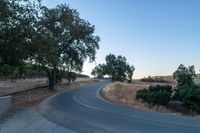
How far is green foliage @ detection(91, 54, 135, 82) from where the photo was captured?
13275 centimetres

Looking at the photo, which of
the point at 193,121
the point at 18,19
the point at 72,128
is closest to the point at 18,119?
the point at 72,128

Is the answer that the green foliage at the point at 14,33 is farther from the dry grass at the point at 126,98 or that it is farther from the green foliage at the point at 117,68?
the green foliage at the point at 117,68

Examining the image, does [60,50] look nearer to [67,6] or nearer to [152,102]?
[67,6]

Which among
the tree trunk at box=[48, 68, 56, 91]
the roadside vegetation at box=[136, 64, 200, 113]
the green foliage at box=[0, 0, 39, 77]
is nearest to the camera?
the green foliage at box=[0, 0, 39, 77]

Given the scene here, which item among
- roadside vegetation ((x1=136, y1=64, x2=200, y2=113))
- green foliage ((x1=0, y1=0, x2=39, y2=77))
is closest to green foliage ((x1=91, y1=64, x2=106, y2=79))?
roadside vegetation ((x1=136, y1=64, x2=200, y2=113))

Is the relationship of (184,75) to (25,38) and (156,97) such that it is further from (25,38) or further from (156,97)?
(25,38)

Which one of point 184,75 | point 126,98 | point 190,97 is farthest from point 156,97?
point 184,75

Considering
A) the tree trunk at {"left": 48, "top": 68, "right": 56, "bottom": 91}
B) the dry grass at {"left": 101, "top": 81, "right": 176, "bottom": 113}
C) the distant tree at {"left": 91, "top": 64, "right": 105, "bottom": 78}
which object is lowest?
the dry grass at {"left": 101, "top": 81, "right": 176, "bottom": 113}

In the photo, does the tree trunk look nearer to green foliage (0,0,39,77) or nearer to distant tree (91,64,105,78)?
green foliage (0,0,39,77)

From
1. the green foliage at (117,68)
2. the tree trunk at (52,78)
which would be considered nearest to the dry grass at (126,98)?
the tree trunk at (52,78)

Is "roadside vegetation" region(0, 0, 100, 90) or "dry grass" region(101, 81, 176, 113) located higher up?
"roadside vegetation" region(0, 0, 100, 90)

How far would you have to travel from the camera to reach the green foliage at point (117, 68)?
13275 centimetres

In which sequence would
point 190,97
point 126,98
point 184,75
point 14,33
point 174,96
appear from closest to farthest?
1. point 14,33
2. point 190,97
3. point 174,96
4. point 126,98
5. point 184,75

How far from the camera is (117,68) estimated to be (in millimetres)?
133625
